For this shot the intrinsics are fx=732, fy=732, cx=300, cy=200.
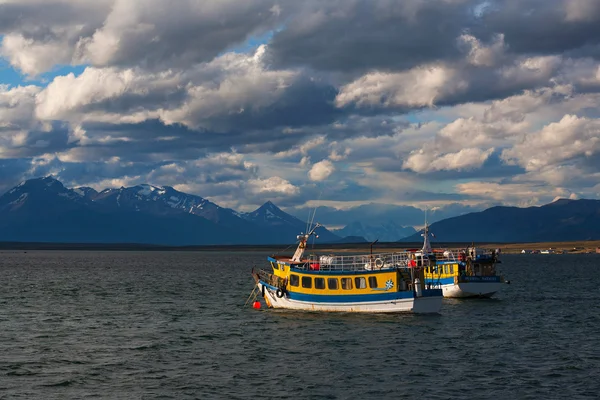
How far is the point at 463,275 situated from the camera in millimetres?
97188

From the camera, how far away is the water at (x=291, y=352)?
43156 mm

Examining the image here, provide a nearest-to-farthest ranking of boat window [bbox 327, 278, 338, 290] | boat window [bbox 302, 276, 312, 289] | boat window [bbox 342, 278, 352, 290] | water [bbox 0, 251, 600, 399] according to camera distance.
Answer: water [bbox 0, 251, 600, 399] < boat window [bbox 342, 278, 352, 290] < boat window [bbox 327, 278, 338, 290] < boat window [bbox 302, 276, 312, 289]

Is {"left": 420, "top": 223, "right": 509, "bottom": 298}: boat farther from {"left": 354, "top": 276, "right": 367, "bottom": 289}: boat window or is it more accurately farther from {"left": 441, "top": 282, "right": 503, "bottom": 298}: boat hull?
{"left": 354, "top": 276, "right": 367, "bottom": 289}: boat window

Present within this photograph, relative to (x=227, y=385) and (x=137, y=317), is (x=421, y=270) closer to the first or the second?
(x=137, y=317)

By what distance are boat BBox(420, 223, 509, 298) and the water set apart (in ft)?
16.4

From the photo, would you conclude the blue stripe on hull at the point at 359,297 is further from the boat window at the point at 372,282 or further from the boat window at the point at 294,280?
the boat window at the point at 294,280

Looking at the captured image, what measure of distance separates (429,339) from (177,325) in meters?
24.4

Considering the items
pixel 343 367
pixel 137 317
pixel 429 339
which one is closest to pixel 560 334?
pixel 429 339

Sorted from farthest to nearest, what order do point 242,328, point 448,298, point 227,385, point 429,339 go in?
point 448,298 → point 242,328 → point 429,339 → point 227,385

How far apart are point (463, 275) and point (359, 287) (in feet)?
90.7

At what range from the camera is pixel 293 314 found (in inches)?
3022

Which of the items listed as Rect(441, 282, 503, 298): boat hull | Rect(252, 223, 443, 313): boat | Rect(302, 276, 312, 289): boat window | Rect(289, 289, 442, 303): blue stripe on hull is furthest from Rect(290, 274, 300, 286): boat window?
Rect(441, 282, 503, 298): boat hull

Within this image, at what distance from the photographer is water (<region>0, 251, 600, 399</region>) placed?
43156 millimetres

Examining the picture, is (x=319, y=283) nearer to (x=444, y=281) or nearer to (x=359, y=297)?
(x=359, y=297)
